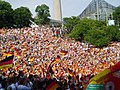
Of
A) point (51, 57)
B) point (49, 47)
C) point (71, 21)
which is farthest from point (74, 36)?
point (51, 57)

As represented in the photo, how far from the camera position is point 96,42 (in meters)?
66.1

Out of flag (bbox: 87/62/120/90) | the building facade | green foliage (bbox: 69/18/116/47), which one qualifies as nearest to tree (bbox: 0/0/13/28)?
green foliage (bbox: 69/18/116/47)

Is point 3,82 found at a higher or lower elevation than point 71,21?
higher

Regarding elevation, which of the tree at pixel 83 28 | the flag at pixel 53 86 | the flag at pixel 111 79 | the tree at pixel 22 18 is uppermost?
the flag at pixel 111 79

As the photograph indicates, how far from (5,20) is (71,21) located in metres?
14.4

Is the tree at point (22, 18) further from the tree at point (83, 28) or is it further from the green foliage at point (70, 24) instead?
the tree at point (83, 28)

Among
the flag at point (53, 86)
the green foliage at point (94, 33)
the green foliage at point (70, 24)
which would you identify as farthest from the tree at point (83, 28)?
the flag at point (53, 86)

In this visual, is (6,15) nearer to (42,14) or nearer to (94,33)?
(94,33)

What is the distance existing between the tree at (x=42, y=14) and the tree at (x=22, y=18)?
6.76 metres

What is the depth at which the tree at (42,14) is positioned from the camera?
3285 inches

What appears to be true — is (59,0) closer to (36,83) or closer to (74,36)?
(74,36)

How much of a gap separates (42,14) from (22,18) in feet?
36.9

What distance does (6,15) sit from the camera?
70.1m

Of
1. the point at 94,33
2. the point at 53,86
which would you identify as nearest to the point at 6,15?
the point at 94,33
